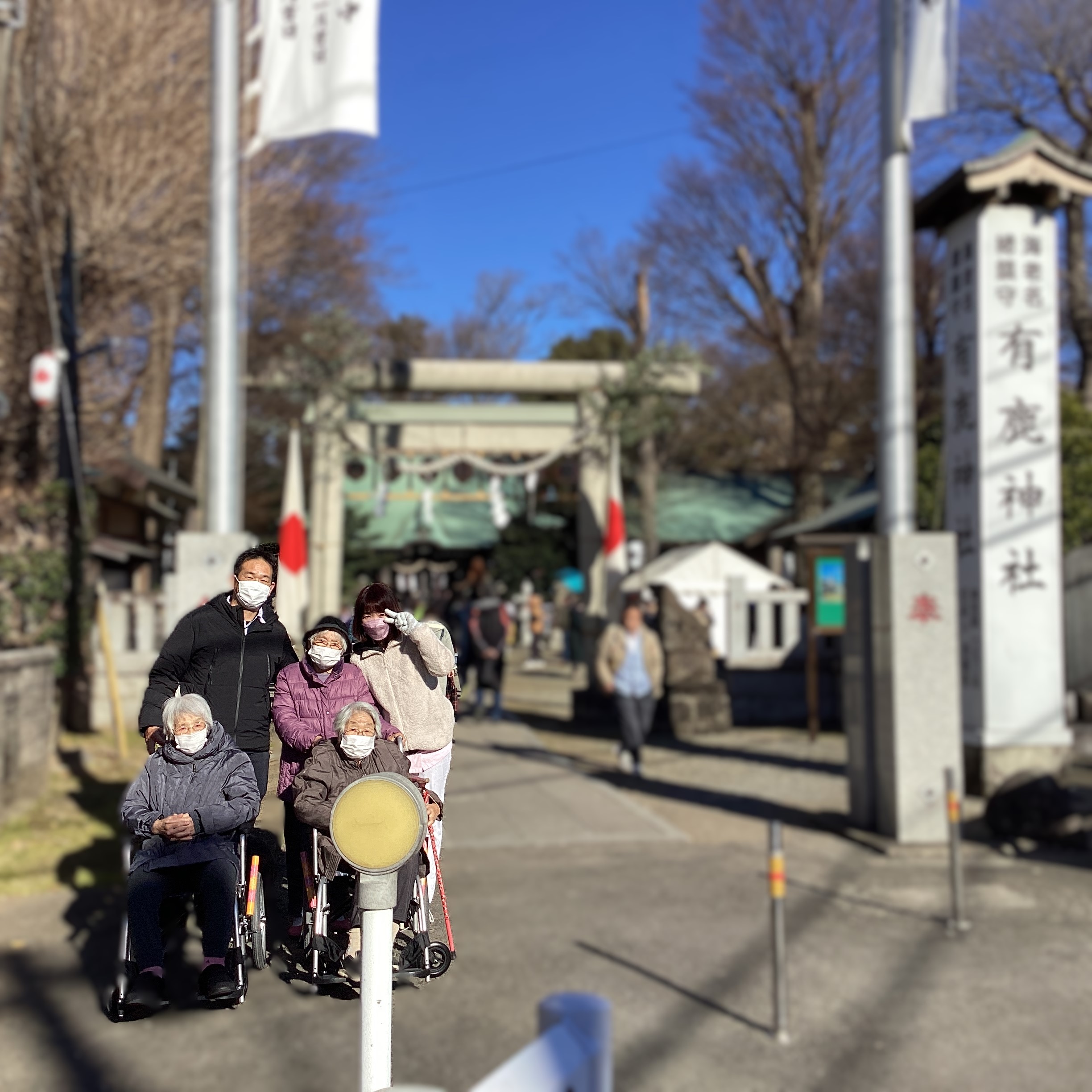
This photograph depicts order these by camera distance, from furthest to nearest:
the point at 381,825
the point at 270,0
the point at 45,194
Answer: the point at 45,194 < the point at 270,0 < the point at 381,825

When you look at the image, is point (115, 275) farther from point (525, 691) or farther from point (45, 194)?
point (525, 691)

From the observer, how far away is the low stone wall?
604 inches

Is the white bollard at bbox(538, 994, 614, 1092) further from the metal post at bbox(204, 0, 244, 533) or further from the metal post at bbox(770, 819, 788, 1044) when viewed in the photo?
the metal post at bbox(770, 819, 788, 1044)

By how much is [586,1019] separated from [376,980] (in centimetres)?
543

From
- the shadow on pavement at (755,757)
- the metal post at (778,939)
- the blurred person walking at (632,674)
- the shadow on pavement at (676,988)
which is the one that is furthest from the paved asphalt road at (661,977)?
the shadow on pavement at (755,757)

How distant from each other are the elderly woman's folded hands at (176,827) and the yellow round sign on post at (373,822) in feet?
0.49

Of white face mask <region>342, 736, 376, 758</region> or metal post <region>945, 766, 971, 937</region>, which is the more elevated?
white face mask <region>342, 736, 376, 758</region>

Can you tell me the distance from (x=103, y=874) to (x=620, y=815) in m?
8.70

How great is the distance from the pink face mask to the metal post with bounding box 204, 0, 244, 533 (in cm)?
160

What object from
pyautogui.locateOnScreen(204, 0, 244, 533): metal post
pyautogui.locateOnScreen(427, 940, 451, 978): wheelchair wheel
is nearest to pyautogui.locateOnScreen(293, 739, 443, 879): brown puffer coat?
pyautogui.locateOnScreen(427, 940, 451, 978): wheelchair wheel

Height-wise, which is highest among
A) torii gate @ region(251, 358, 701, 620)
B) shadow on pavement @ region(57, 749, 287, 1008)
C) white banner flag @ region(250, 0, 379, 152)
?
torii gate @ region(251, 358, 701, 620)

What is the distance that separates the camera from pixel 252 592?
0.92 metres

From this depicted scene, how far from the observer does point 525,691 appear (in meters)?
35.1

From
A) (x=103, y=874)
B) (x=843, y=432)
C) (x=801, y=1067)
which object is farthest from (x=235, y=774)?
(x=843, y=432)
